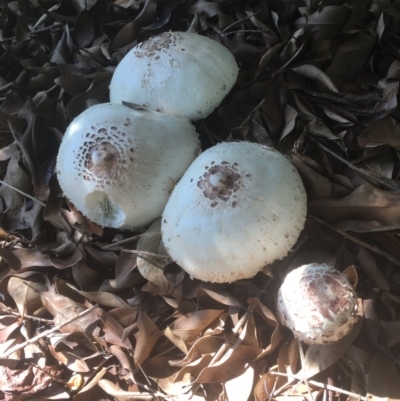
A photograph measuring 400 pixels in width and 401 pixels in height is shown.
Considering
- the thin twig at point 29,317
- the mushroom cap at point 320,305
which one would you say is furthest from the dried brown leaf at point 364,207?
the thin twig at point 29,317

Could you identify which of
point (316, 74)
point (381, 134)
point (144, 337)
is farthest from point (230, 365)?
point (316, 74)

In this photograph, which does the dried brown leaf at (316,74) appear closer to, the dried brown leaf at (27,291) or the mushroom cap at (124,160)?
the mushroom cap at (124,160)

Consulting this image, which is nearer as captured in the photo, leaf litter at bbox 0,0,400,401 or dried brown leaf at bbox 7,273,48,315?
leaf litter at bbox 0,0,400,401

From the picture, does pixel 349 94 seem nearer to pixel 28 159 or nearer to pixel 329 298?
pixel 329 298

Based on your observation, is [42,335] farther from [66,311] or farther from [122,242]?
[122,242]

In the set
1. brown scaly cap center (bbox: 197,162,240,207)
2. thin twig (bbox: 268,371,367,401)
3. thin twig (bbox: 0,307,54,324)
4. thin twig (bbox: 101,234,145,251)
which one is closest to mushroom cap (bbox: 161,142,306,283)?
brown scaly cap center (bbox: 197,162,240,207)

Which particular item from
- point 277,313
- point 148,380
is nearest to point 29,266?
point 148,380

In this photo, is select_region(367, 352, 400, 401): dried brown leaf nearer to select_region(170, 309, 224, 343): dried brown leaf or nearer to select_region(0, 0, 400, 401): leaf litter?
select_region(0, 0, 400, 401): leaf litter
